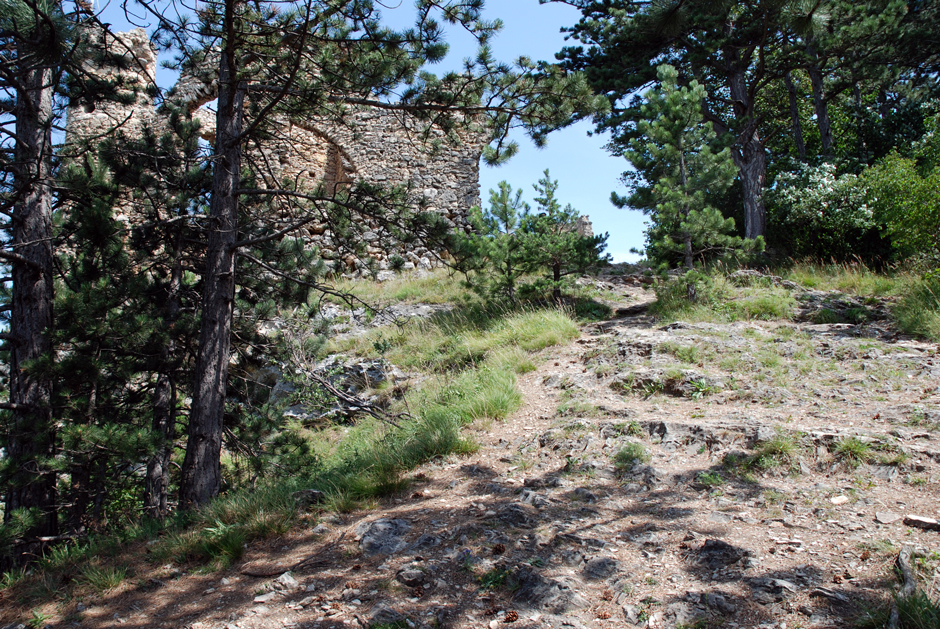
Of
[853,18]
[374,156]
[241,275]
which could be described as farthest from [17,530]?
[853,18]

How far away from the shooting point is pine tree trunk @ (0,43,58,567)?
4375 millimetres

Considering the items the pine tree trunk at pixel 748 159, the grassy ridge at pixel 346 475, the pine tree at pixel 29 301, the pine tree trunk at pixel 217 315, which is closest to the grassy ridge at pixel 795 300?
the grassy ridge at pixel 346 475

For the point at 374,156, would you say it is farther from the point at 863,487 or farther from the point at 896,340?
the point at 863,487

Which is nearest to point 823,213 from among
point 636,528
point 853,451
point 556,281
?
point 556,281

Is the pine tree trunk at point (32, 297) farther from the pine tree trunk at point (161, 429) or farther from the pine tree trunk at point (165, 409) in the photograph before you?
the pine tree trunk at point (161, 429)

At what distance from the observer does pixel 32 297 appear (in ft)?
15.5

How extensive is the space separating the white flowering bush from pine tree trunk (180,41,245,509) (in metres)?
10.5

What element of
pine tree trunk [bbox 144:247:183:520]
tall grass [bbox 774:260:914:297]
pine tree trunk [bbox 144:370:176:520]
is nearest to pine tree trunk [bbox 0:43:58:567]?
pine tree trunk [bbox 144:247:183:520]

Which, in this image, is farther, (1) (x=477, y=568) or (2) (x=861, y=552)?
(1) (x=477, y=568)

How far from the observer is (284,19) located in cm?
448

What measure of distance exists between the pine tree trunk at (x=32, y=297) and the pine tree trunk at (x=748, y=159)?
39.8 ft

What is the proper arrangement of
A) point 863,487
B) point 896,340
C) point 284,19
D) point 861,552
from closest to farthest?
point 861,552
point 863,487
point 284,19
point 896,340

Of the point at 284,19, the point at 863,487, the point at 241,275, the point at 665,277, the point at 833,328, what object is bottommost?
the point at 863,487

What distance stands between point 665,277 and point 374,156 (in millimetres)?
7818
